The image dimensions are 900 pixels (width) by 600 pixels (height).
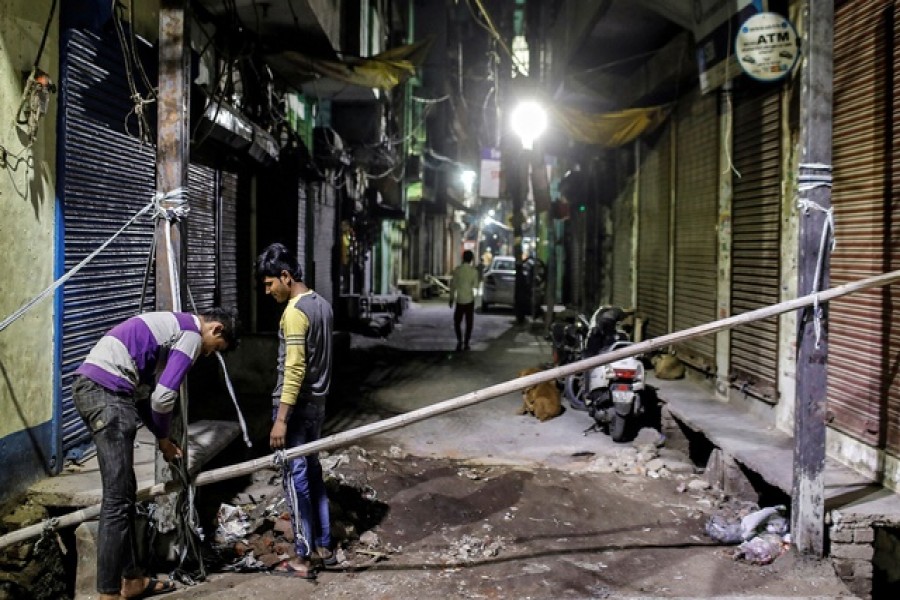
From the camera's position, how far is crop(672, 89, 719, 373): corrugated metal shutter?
9500 millimetres

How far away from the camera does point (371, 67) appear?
1032cm

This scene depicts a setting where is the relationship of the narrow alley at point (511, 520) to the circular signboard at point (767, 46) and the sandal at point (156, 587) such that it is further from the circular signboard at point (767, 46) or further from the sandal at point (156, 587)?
the circular signboard at point (767, 46)

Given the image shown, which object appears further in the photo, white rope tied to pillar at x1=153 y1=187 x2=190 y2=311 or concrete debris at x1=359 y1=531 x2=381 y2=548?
concrete debris at x1=359 y1=531 x2=381 y2=548

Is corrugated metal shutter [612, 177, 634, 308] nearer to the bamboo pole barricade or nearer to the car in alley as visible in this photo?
the car in alley

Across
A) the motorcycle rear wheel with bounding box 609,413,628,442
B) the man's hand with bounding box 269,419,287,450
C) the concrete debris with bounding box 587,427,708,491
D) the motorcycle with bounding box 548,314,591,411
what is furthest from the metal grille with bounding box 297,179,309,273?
the man's hand with bounding box 269,419,287,450

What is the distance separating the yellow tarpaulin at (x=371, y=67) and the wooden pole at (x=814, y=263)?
668 centimetres

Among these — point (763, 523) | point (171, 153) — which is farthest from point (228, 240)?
point (763, 523)

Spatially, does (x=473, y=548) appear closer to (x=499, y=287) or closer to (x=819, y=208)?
(x=819, y=208)

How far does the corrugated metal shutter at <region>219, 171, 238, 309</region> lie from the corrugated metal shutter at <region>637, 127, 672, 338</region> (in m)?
7.28

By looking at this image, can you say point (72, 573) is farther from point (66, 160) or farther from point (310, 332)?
point (66, 160)

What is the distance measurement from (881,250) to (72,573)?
685cm

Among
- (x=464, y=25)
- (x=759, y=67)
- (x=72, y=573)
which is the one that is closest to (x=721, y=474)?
(x=759, y=67)

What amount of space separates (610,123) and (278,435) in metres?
9.24

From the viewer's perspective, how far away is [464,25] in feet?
123
